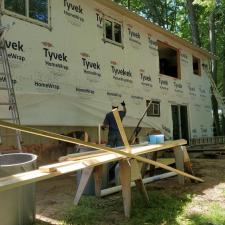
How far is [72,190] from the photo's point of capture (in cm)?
778

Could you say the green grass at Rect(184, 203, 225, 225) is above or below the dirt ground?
below

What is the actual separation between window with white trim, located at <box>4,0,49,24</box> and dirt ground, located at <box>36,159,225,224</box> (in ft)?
13.8

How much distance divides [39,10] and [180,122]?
9.78 m

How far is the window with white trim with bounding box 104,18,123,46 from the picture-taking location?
13.1 metres

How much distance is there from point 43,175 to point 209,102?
721 inches

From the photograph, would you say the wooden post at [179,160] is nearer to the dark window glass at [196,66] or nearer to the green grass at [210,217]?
the green grass at [210,217]

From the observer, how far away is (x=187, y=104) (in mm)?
A: 18531

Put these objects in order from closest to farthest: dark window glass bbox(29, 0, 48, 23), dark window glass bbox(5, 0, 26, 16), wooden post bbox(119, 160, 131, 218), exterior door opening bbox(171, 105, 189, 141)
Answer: wooden post bbox(119, 160, 131, 218)
dark window glass bbox(5, 0, 26, 16)
dark window glass bbox(29, 0, 48, 23)
exterior door opening bbox(171, 105, 189, 141)

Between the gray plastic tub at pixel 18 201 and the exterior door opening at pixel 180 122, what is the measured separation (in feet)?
42.9

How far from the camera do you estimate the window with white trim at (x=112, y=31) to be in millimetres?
13109

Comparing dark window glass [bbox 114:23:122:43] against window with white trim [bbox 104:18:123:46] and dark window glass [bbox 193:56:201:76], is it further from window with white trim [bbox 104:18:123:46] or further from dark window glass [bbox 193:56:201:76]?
dark window glass [bbox 193:56:201:76]

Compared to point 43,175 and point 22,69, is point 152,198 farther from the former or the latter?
point 22,69

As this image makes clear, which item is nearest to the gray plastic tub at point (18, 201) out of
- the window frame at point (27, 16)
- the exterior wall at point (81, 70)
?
the exterior wall at point (81, 70)

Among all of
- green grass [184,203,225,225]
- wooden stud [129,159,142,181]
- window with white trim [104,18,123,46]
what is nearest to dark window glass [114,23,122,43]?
window with white trim [104,18,123,46]
